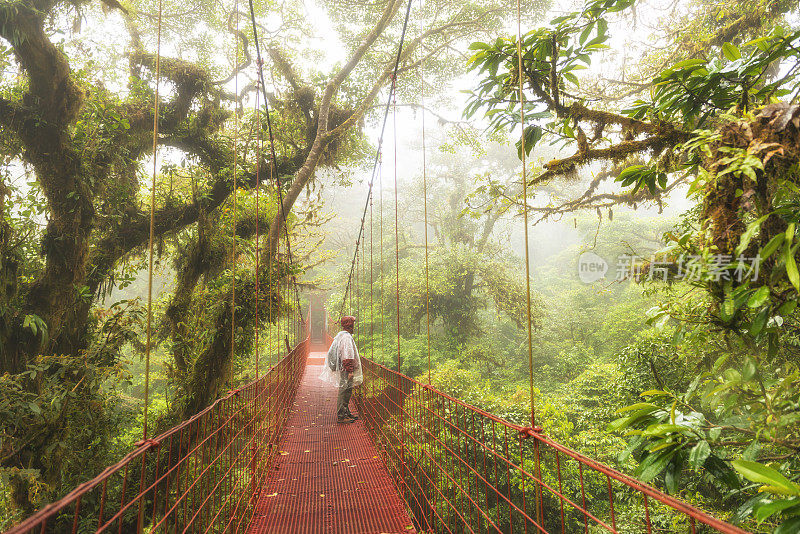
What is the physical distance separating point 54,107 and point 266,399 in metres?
3.26

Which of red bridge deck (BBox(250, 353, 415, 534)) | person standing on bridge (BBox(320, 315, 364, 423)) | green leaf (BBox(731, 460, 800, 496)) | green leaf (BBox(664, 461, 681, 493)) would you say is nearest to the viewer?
green leaf (BBox(731, 460, 800, 496))

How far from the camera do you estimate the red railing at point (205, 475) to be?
34.1 inches

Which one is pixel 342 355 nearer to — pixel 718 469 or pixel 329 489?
pixel 329 489

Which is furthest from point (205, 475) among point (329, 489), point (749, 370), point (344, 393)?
point (749, 370)

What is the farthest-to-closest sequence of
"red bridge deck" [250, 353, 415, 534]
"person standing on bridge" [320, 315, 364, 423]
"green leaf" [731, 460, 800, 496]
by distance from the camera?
"person standing on bridge" [320, 315, 364, 423] < "red bridge deck" [250, 353, 415, 534] < "green leaf" [731, 460, 800, 496]

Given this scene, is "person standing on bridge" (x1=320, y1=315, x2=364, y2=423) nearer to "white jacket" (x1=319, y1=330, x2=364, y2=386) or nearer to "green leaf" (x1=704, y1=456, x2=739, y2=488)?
"white jacket" (x1=319, y1=330, x2=364, y2=386)

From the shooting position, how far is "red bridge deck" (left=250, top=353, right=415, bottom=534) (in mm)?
1717

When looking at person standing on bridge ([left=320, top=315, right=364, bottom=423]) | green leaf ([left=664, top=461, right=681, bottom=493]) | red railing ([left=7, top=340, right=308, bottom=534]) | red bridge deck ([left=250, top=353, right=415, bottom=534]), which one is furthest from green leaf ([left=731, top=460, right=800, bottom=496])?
person standing on bridge ([left=320, top=315, right=364, bottom=423])

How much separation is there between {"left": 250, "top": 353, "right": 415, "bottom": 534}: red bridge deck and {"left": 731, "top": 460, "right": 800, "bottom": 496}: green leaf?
4.74 feet

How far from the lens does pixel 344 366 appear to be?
3.16 m

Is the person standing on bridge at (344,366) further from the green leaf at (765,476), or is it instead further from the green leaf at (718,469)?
the green leaf at (765,476)

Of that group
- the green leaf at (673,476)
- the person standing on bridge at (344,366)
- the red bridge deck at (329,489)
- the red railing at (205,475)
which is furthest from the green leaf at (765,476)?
the person standing on bridge at (344,366)

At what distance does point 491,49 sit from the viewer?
4.27 ft

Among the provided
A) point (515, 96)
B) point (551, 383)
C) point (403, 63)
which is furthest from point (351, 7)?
point (551, 383)
